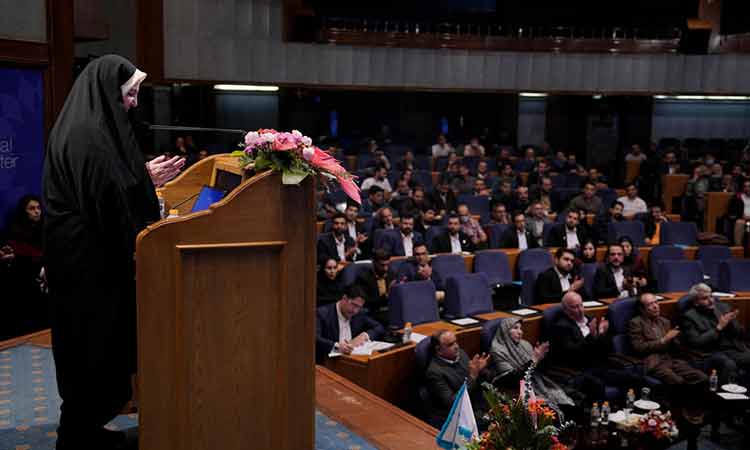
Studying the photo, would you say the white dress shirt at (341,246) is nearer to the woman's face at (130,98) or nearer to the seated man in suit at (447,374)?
the seated man in suit at (447,374)

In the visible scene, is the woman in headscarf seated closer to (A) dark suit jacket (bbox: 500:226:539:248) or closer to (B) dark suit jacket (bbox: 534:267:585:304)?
(B) dark suit jacket (bbox: 534:267:585:304)

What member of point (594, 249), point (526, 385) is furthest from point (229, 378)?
point (594, 249)

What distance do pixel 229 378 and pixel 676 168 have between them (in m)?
12.3

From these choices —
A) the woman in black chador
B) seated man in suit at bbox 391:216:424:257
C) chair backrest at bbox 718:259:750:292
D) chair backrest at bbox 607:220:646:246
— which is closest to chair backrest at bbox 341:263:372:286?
seated man in suit at bbox 391:216:424:257

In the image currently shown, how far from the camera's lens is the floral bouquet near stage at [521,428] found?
2.25 m

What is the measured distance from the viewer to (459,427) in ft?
9.41

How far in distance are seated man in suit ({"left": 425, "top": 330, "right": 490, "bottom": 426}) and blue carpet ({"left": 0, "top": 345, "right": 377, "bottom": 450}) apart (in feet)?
6.51

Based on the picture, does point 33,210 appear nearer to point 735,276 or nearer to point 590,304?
point 590,304

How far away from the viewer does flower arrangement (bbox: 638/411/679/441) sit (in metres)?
5.16

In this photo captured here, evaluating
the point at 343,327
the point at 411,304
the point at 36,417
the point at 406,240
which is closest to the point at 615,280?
the point at 406,240

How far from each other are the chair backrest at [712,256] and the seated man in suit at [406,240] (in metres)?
3.07

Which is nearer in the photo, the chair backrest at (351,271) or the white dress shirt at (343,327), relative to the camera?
the white dress shirt at (343,327)

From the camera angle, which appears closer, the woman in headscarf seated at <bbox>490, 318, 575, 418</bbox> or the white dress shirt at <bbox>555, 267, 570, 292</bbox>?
the woman in headscarf seated at <bbox>490, 318, 575, 418</bbox>

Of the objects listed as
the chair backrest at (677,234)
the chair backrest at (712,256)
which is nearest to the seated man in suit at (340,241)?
the chair backrest at (712,256)
